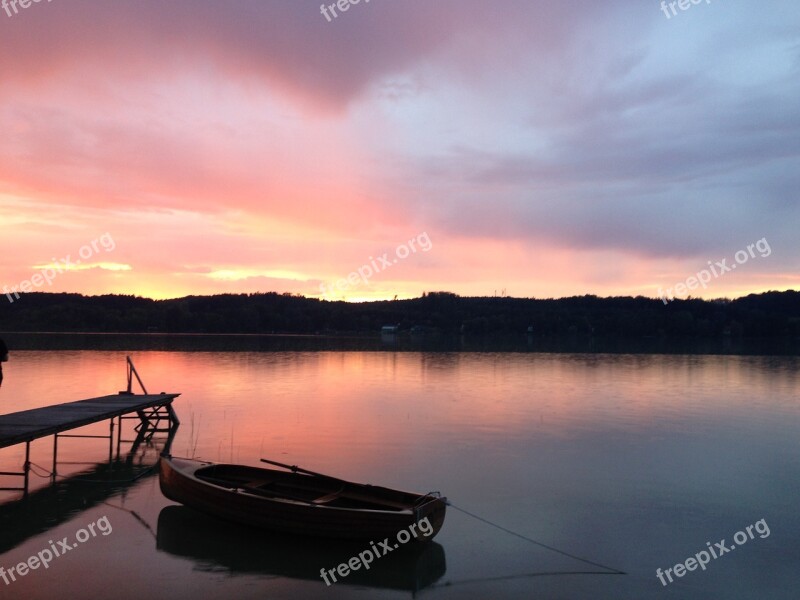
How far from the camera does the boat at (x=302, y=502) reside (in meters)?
9.47

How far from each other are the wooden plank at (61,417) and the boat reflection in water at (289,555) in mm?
3022

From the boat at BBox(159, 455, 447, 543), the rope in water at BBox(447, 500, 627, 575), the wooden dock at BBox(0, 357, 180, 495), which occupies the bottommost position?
the rope in water at BBox(447, 500, 627, 575)

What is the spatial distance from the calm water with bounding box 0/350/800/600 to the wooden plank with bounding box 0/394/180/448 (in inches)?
47.2

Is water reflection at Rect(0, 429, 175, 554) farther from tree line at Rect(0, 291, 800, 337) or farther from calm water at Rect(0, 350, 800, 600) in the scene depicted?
tree line at Rect(0, 291, 800, 337)

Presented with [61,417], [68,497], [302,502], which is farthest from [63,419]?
[302,502]

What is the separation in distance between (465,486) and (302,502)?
490 centimetres

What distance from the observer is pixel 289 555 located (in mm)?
9625

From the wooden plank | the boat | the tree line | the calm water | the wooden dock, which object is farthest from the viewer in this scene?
the tree line

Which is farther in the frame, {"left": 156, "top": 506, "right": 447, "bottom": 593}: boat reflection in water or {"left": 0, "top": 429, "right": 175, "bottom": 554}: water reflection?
{"left": 0, "top": 429, "right": 175, "bottom": 554}: water reflection

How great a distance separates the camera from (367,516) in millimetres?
9414

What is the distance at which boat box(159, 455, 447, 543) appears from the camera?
373 inches

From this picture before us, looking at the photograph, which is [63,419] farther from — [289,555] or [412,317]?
[412,317]

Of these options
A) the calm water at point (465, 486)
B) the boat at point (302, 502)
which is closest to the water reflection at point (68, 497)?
the calm water at point (465, 486)

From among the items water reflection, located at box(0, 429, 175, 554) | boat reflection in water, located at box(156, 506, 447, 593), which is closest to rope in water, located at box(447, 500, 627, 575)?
boat reflection in water, located at box(156, 506, 447, 593)
